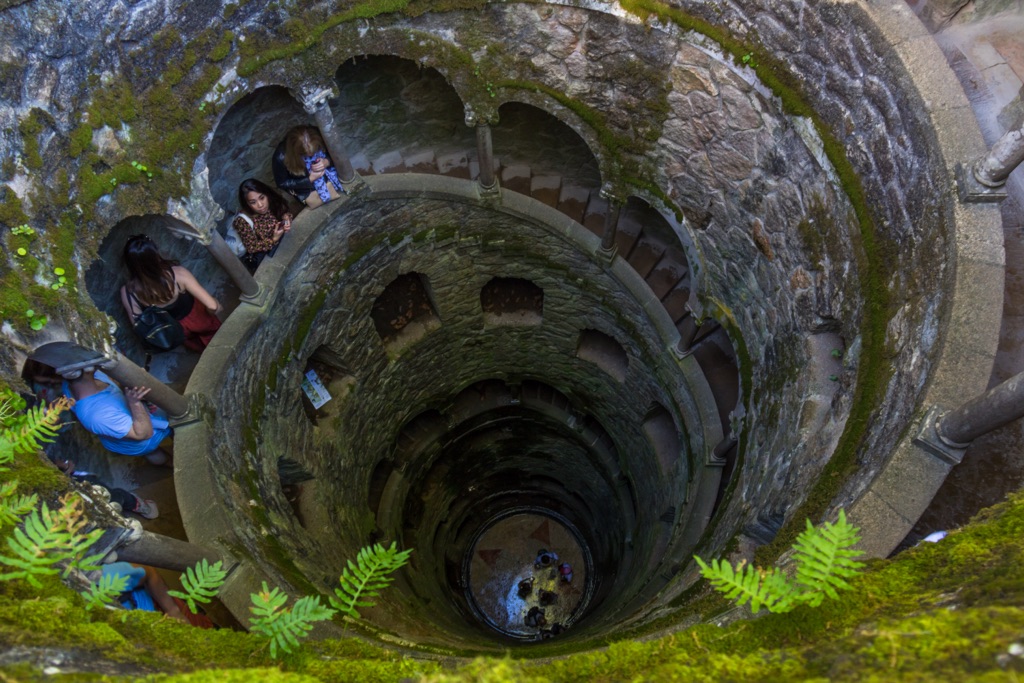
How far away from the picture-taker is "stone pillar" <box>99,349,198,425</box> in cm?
631

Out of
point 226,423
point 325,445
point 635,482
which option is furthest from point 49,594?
point 635,482

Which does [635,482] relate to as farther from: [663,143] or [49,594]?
[49,594]

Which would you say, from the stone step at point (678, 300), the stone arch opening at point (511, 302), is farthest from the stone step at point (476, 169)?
the stone step at point (678, 300)

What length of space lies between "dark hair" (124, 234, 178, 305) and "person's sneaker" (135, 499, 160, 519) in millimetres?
2326

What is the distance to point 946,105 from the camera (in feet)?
18.4

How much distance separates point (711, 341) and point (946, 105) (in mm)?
5248

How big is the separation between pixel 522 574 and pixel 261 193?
1302cm

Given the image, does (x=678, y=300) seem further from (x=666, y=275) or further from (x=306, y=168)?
(x=306, y=168)

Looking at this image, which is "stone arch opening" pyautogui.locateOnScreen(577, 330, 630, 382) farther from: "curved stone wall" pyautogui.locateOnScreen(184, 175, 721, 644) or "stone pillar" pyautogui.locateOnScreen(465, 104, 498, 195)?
"stone pillar" pyautogui.locateOnScreen(465, 104, 498, 195)

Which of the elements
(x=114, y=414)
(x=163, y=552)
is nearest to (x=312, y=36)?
(x=114, y=414)

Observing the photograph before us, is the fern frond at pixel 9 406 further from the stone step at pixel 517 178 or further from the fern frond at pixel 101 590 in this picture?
the stone step at pixel 517 178

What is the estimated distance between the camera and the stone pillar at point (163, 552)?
17.3 ft

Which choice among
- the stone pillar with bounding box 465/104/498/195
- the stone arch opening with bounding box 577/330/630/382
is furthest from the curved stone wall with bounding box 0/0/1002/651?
the stone arch opening with bounding box 577/330/630/382

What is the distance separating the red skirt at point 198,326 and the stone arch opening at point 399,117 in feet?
12.0
